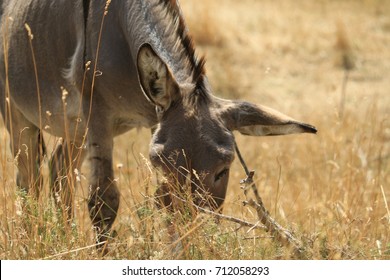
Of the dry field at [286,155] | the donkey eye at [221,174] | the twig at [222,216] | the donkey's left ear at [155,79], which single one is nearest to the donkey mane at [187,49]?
the donkey's left ear at [155,79]

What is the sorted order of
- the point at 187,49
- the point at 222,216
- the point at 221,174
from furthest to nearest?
the point at 187,49 < the point at 221,174 < the point at 222,216

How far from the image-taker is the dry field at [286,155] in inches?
200

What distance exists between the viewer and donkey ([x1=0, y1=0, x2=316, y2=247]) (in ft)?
16.9

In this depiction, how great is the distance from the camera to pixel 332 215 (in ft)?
19.8

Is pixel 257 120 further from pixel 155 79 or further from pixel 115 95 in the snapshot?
pixel 115 95

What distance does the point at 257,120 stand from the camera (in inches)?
210

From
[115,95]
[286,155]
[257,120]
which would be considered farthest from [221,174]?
[286,155]

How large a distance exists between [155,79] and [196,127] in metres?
0.38

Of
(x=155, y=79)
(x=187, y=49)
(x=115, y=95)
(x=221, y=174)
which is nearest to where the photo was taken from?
(x=221, y=174)

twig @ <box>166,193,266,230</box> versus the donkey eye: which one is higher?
the donkey eye

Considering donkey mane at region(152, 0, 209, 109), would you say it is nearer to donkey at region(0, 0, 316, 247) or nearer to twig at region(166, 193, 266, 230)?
donkey at region(0, 0, 316, 247)

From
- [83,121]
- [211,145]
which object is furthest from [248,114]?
[83,121]

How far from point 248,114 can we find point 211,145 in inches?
15.3

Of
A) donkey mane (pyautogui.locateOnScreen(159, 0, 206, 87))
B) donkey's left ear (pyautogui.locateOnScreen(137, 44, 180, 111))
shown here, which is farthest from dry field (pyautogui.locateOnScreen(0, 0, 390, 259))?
donkey mane (pyautogui.locateOnScreen(159, 0, 206, 87))
